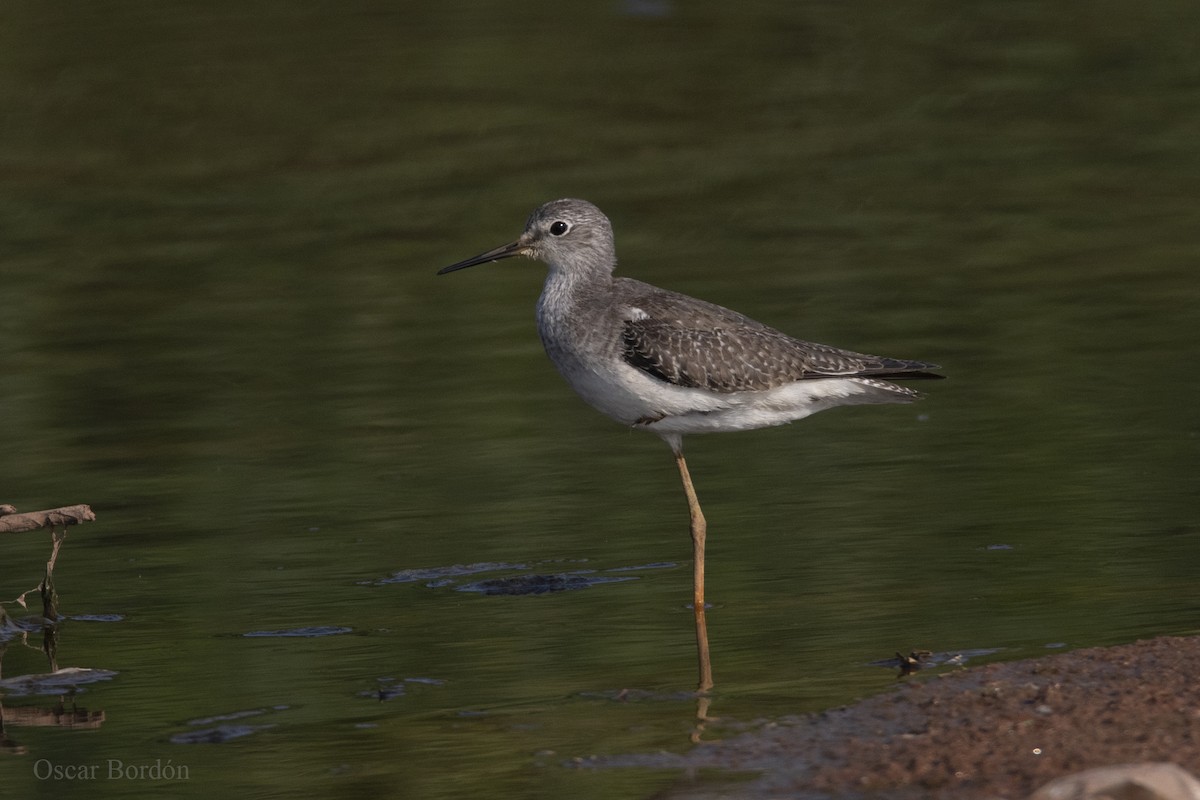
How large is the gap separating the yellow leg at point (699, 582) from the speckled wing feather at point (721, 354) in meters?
0.58

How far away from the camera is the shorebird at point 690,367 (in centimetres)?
1009

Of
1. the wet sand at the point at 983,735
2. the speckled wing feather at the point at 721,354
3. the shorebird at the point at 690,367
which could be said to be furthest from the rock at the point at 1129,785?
the speckled wing feather at the point at 721,354

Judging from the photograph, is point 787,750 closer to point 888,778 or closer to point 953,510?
point 888,778

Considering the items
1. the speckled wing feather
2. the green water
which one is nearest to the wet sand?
the green water

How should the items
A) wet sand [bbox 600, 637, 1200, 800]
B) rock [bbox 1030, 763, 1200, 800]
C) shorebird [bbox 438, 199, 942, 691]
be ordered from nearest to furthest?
1. rock [bbox 1030, 763, 1200, 800]
2. wet sand [bbox 600, 637, 1200, 800]
3. shorebird [bbox 438, 199, 942, 691]

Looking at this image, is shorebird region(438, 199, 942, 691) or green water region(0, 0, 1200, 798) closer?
green water region(0, 0, 1200, 798)

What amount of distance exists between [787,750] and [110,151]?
2003 centimetres

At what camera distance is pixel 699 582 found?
9.74m

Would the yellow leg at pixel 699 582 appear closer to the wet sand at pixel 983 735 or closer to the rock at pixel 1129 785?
the wet sand at pixel 983 735

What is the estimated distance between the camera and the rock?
615cm

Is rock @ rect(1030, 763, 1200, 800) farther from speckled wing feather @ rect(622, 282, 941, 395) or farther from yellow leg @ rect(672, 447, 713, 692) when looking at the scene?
speckled wing feather @ rect(622, 282, 941, 395)

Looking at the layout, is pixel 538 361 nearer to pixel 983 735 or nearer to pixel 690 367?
pixel 690 367

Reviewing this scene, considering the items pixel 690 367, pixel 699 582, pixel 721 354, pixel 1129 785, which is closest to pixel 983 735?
pixel 1129 785

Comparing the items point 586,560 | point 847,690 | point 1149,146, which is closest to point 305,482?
point 586,560
